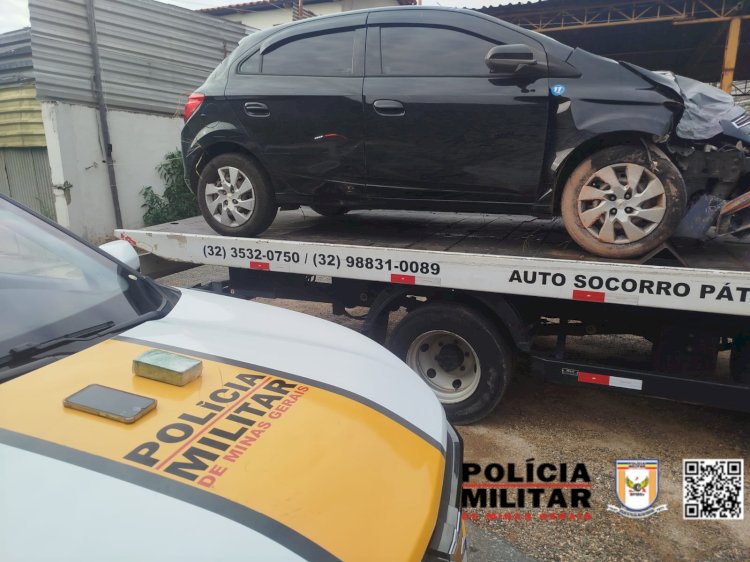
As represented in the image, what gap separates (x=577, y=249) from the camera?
368cm

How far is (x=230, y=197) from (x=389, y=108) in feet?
4.93

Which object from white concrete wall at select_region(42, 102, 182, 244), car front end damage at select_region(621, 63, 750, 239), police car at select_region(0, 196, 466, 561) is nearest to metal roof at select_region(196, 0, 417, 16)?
white concrete wall at select_region(42, 102, 182, 244)

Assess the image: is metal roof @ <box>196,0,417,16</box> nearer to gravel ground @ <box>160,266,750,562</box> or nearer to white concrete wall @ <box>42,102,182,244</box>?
white concrete wall @ <box>42,102,182,244</box>

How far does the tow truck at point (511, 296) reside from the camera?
3.11m

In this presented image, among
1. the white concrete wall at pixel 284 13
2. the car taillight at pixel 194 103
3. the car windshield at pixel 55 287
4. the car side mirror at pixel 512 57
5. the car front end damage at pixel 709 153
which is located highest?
the white concrete wall at pixel 284 13

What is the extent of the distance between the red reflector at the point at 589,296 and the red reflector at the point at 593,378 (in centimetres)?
55

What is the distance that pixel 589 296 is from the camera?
319cm

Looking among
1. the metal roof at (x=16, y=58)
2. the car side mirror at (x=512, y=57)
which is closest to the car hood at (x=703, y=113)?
the car side mirror at (x=512, y=57)

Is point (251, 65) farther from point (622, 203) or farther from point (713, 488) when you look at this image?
point (713, 488)

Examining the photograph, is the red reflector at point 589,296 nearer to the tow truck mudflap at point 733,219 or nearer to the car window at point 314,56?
the tow truck mudflap at point 733,219

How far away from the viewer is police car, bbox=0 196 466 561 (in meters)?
1.11

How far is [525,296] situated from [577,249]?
0.50 m

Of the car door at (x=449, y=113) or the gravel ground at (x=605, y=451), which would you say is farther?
the car door at (x=449, y=113)

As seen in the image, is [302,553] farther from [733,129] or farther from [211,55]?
[211,55]
